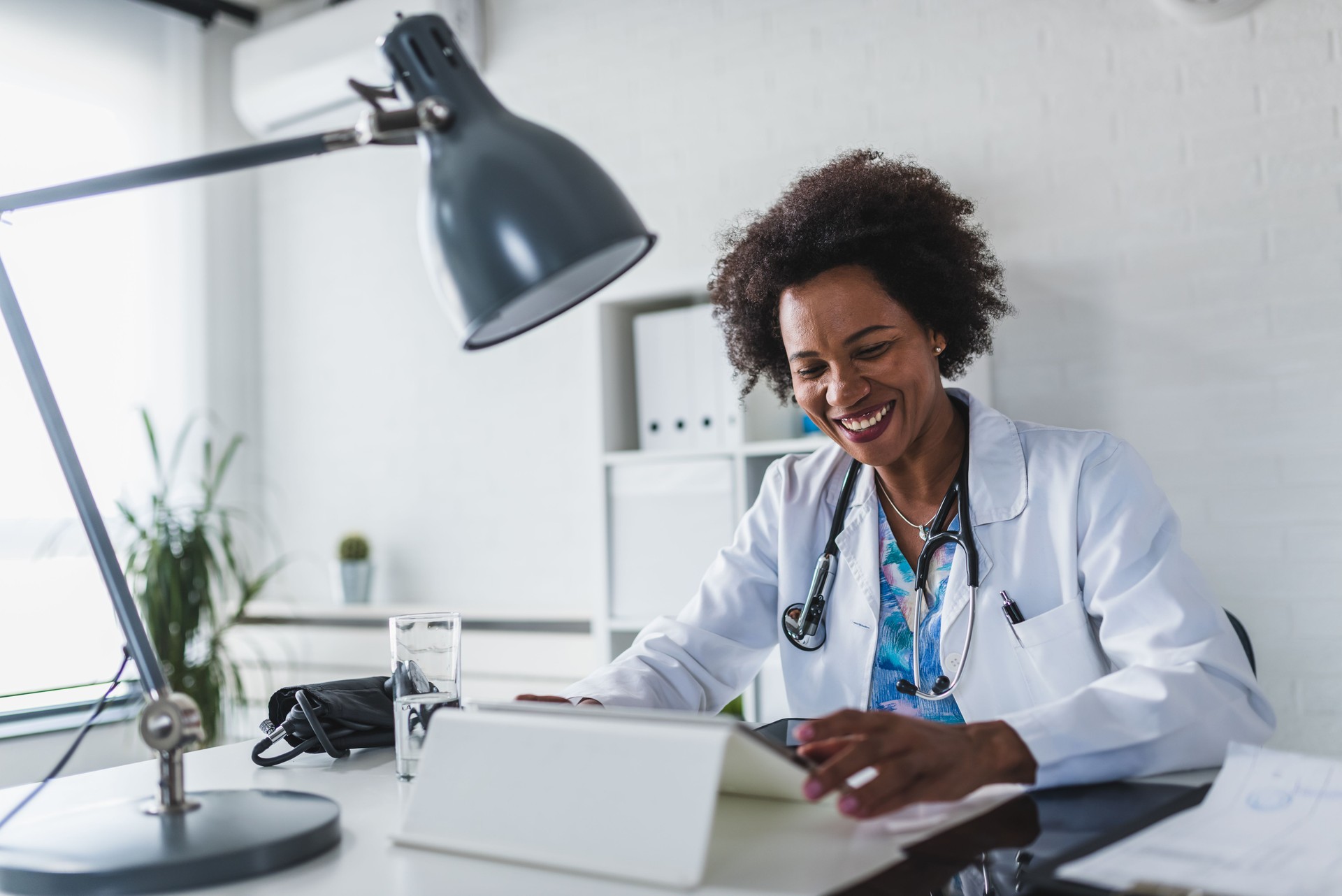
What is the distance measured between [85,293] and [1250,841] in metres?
3.76

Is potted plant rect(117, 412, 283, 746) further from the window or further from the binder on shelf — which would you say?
the binder on shelf

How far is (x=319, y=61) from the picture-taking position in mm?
3625

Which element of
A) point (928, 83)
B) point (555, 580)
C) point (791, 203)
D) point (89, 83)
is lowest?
point (555, 580)

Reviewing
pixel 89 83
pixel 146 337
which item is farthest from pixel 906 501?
pixel 89 83

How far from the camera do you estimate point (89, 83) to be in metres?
3.68

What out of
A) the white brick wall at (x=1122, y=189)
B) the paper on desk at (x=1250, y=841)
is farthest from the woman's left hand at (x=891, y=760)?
the white brick wall at (x=1122, y=189)

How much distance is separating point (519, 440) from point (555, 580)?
472 millimetres

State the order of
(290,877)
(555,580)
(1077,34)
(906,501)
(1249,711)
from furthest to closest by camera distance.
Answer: (555,580), (1077,34), (906,501), (1249,711), (290,877)

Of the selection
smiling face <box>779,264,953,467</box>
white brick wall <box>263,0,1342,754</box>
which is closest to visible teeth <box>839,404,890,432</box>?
smiling face <box>779,264,953,467</box>

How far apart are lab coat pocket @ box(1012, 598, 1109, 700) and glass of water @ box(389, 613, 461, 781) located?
761mm

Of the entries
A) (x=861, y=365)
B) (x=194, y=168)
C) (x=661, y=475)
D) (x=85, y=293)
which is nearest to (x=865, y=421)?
(x=861, y=365)

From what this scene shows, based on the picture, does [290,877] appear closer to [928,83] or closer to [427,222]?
[427,222]

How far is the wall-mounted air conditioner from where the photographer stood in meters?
3.51

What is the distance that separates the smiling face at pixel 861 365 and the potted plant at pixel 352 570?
231 centimetres
